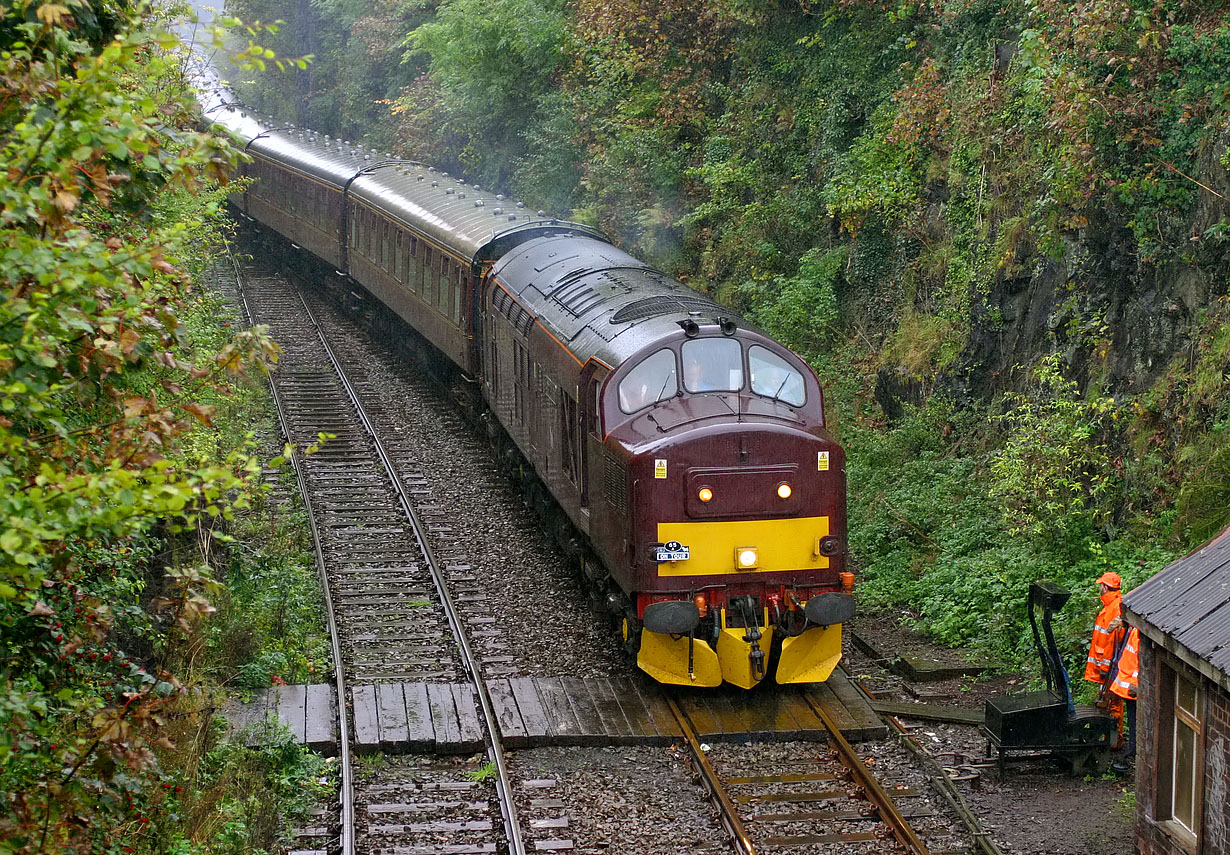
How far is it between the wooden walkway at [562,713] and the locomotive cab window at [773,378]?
2.51m

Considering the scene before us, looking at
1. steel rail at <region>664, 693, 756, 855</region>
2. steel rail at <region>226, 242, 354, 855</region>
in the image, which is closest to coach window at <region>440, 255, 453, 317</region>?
steel rail at <region>226, 242, 354, 855</region>

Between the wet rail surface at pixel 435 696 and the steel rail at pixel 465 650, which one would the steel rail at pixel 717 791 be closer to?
the wet rail surface at pixel 435 696

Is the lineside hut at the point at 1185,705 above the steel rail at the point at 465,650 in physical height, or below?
above

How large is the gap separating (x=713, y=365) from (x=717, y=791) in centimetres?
371

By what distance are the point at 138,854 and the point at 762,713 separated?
4990 millimetres

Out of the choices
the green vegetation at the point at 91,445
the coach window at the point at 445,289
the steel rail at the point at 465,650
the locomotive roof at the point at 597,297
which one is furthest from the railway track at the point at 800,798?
the coach window at the point at 445,289

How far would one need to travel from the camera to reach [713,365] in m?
11.1

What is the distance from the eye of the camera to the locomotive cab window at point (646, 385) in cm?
1096

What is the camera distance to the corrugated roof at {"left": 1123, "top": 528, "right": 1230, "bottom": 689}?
7.24 m

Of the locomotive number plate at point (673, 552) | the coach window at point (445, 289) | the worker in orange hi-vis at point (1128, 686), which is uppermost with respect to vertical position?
the coach window at point (445, 289)

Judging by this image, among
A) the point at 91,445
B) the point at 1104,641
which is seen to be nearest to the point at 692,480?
the point at 1104,641

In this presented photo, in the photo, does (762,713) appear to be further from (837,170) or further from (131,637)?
(837,170)

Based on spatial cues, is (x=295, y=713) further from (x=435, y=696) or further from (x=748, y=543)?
(x=748, y=543)

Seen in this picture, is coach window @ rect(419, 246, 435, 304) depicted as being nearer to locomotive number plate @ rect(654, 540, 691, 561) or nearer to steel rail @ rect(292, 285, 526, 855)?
steel rail @ rect(292, 285, 526, 855)
